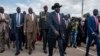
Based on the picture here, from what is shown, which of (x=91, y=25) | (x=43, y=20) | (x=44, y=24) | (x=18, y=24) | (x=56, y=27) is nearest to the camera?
(x=56, y=27)

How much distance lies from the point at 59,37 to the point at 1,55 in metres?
3.91

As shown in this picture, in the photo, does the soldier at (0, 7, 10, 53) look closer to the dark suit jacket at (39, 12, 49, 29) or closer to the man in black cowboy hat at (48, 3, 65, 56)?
the dark suit jacket at (39, 12, 49, 29)

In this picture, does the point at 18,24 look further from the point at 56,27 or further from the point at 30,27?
the point at 56,27

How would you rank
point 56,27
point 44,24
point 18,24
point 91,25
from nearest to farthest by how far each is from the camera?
point 56,27 → point 91,25 → point 18,24 → point 44,24

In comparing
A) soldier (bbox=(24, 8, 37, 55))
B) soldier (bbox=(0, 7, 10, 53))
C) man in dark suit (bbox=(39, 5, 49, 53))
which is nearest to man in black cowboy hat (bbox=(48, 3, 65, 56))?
soldier (bbox=(24, 8, 37, 55))

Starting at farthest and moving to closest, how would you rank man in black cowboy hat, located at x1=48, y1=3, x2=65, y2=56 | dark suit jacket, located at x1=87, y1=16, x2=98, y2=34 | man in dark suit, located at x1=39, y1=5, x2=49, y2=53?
man in dark suit, located at x1=39, y1=5, x2=49, y2=53 → dark suit jacket, located at x1=87, y1=16, x2=98, y2=34 → man in black cowboy hat, located at x1=48, y1=3, x2=65, y2=56

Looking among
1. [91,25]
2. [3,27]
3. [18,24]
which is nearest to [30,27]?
[18,24]

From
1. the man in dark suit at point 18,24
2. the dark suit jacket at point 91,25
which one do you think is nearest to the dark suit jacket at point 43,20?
the man in dark suit at point 18,24

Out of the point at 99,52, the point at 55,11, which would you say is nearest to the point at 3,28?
the point at 55,11

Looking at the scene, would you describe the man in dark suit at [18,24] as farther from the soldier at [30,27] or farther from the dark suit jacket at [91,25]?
the dark suit jacket at [91,25]

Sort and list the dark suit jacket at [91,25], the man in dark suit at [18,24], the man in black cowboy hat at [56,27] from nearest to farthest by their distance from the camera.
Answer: the man in black cowboy hat at [56,27]
the dark suit jacket at [91,25]
the man in dark suit at [18,24]

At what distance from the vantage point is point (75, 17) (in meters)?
19.9

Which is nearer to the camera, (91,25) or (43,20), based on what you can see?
(91,25)

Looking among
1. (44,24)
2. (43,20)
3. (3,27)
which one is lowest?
(3,27)
